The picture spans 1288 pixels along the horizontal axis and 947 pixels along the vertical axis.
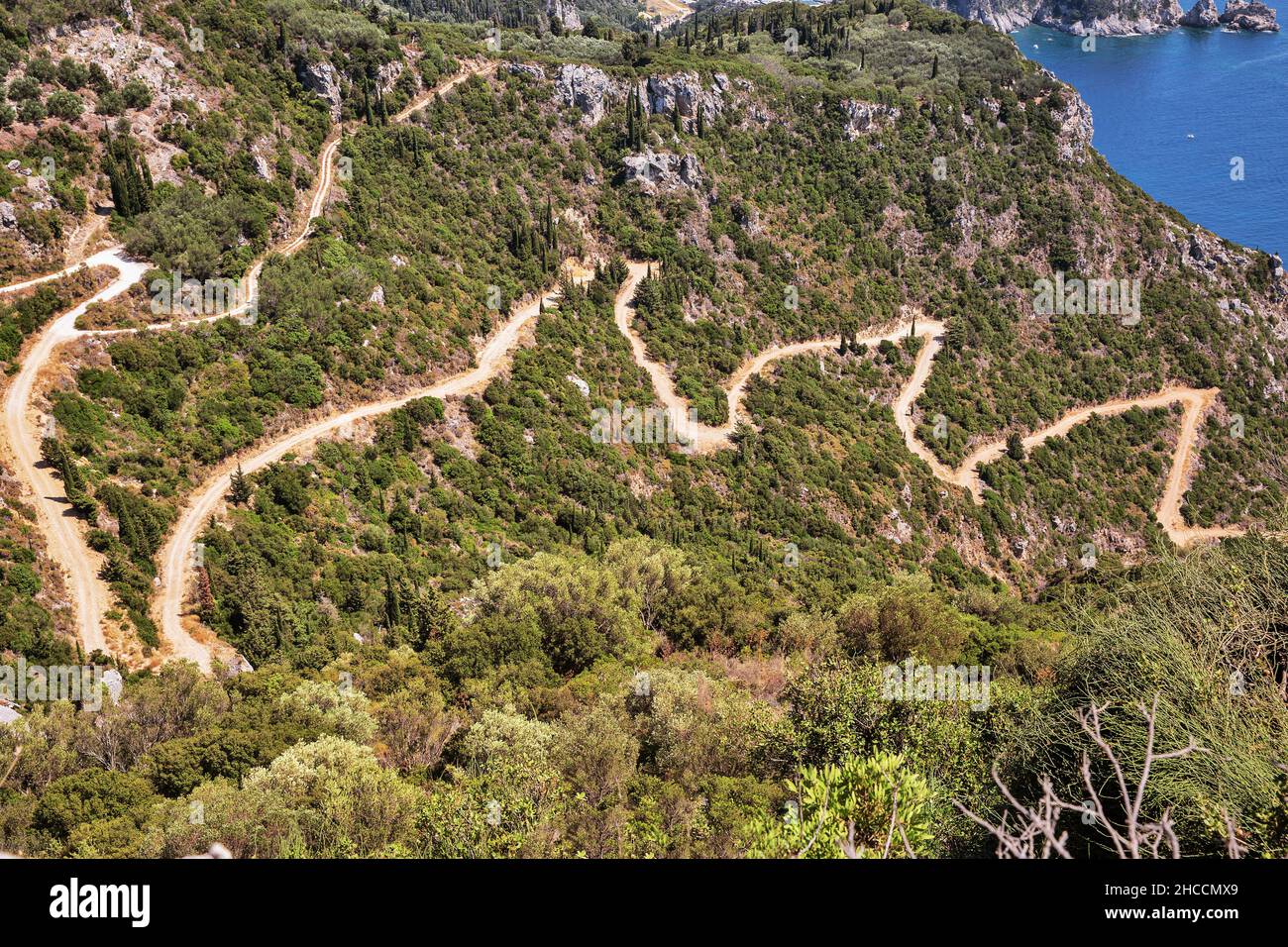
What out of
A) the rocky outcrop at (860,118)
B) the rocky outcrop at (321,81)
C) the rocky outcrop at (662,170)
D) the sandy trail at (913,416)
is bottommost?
A: the sandy trail at (913,416)

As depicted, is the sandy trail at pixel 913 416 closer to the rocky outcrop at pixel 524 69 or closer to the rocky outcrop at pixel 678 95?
the rocky outcrop at pixel 678 95

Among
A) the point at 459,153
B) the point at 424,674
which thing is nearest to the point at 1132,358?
the point at 459,153

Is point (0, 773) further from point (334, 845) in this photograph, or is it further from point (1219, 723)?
point (1219, 723)

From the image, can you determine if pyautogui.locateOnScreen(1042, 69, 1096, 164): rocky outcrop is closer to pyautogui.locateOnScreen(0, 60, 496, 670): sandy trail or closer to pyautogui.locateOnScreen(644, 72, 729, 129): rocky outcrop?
pyautogui.locateOnScreen(644, 72, 729, 129): rocky outcrop

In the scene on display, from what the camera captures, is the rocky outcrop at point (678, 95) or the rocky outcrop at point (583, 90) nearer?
the rocky outcrop at point (583, 90)

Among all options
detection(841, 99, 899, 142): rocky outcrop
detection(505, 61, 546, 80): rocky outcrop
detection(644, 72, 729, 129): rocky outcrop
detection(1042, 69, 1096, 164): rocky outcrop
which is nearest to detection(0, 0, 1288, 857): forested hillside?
detection(841, 99, 899, 142): rocky outcrop

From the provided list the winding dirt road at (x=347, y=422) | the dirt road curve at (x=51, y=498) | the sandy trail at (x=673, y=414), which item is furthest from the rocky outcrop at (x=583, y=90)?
the dirt road curve at (x=51, y=498)

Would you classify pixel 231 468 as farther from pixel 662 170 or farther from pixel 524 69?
pixel 524 69
